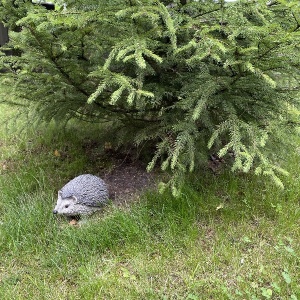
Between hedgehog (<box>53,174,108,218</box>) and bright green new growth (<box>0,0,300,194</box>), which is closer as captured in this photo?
bright green new growth (<box>0,0,300,194</box>)

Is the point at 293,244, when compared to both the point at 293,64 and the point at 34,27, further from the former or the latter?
the point at 34,27

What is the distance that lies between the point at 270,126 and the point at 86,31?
60.6 inches

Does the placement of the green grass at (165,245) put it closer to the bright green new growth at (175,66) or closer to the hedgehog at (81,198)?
the hedgehog at (81,198)

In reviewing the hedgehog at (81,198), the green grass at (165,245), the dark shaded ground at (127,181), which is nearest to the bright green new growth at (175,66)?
the green grass at (165,245)

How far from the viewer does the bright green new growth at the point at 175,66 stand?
7.47ft

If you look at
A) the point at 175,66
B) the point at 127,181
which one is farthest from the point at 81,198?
the point at 175,66

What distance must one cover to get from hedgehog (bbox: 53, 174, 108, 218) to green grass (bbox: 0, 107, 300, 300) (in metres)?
0.10

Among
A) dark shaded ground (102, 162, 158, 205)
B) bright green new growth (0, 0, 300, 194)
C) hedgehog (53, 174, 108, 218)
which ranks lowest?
dark shaded ground (102, 162, 158, 205)

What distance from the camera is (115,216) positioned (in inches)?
104

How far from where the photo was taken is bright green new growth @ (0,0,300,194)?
2.28 metres

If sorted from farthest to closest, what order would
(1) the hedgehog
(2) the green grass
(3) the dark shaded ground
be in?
(3) the dark shaded ground < (1) the hedgehog < (2) the green grass

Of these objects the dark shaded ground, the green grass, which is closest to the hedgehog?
the green grass

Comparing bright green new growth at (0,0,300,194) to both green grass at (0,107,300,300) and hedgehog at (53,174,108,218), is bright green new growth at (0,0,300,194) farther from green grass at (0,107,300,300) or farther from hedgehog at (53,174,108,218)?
hedgehog at (53,174,108,218)

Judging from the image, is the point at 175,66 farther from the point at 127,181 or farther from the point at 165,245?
the point at 165,245
